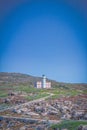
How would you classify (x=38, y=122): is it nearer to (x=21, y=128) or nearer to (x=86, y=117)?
(x=21, y=128)

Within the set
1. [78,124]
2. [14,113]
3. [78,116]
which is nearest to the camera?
[78,124]

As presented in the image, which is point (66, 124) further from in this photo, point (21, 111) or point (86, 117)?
point (21, 111)

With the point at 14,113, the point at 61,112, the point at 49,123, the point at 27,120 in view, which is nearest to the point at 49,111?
the point at 61,112

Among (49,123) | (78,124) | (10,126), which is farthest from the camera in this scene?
(10,126)

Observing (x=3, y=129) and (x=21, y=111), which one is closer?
(x=3, y=129)

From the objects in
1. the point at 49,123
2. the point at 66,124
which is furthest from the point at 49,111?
the point at 66,124

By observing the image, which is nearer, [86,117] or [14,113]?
[86,117]

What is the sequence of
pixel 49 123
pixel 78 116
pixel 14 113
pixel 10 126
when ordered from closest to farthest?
1. pixel 49 123
2. pixel 10 126
3. pixel 78 116
4. pixel 14 113

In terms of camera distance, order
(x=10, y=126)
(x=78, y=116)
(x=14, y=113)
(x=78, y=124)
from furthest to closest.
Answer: (x=14, y=113) → (x=78, y=116) → (x=10, y=126) → (x=78, y=124)
